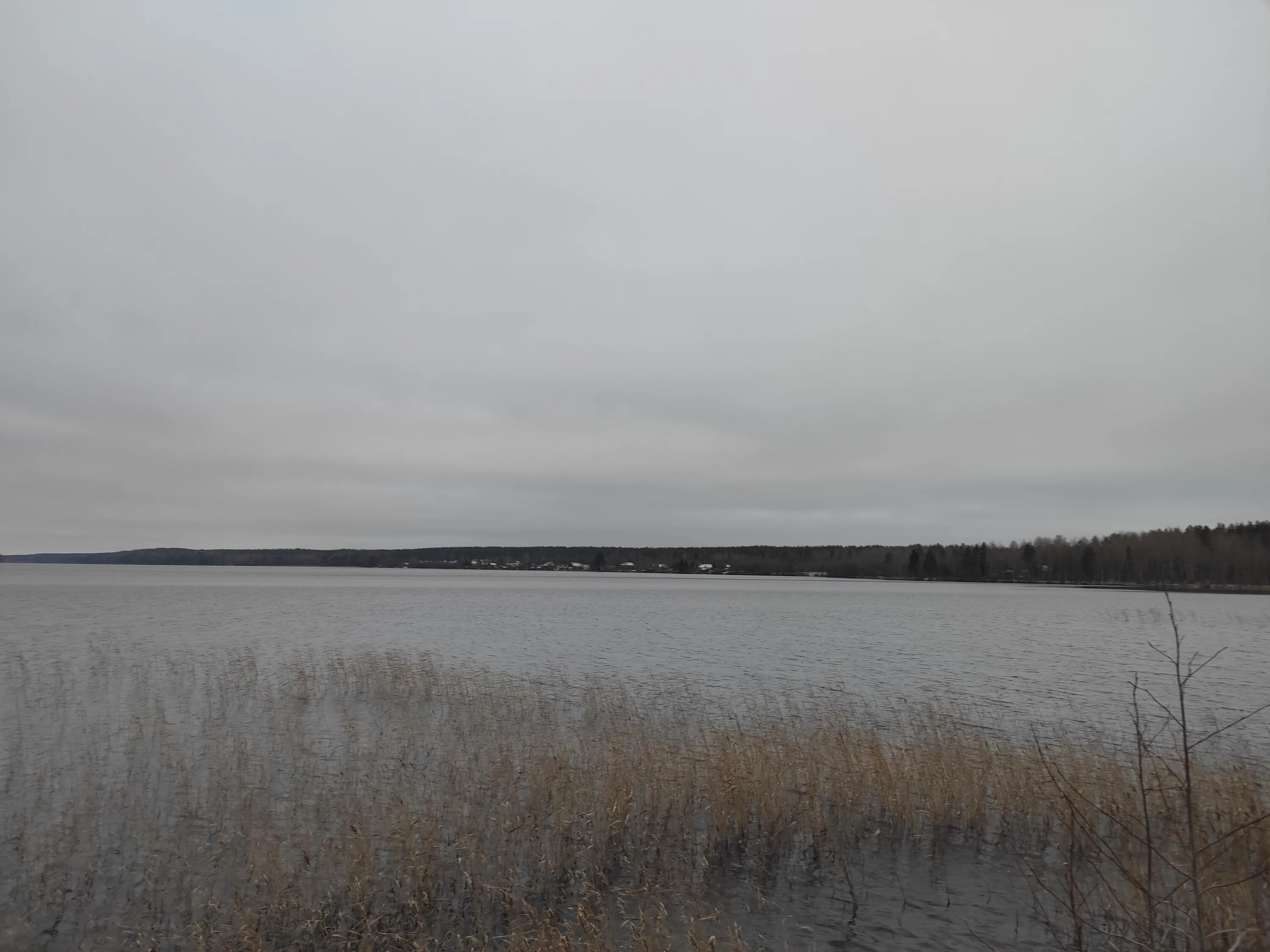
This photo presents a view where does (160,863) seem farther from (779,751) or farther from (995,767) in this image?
(995,767)

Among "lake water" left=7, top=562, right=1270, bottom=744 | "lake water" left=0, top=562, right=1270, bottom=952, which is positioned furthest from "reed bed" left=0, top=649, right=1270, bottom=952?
"lake water" left=7, top=562, right=1270, bottom=744

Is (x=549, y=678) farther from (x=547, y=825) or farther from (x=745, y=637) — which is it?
(x=745, y=637)

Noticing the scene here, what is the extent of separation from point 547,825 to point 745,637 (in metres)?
32.4

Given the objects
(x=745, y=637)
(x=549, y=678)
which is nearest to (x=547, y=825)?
(x=549, y=678)

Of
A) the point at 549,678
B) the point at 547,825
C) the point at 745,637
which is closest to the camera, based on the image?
the point at 547,825

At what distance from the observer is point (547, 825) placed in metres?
10.3

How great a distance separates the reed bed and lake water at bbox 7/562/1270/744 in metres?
8.45

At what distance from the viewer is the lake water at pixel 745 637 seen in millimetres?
25000

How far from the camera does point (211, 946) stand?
7.23m

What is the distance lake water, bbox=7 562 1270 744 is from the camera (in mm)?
25000

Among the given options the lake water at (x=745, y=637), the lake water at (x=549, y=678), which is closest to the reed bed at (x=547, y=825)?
the lake water at (x=549, y=678)

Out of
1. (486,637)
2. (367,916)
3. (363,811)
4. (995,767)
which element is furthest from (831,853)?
(486,637)

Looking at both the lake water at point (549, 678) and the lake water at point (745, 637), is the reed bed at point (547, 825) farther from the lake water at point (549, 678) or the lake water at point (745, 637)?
the lake water at point (745, 637)

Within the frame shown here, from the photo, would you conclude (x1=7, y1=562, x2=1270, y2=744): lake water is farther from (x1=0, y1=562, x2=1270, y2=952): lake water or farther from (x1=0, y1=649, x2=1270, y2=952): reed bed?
(x1=0, y1=649, x2=1270, y2=952): reed bed
